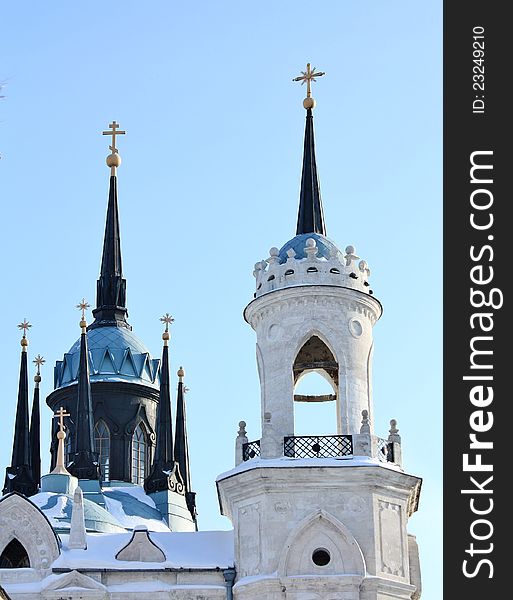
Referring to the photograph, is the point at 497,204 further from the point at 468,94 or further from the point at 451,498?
the point at 451,498

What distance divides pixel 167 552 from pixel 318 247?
24.4 feet

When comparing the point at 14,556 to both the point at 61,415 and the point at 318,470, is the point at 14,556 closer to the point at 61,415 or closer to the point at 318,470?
the point at 318,470

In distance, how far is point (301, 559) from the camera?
35.5 metres

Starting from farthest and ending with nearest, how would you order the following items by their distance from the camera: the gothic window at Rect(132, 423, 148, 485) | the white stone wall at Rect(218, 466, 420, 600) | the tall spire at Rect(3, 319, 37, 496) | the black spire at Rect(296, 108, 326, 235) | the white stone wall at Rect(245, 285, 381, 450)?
the gothic window at Rect(132, 423, 148, 485)
the tall spire at Rect(3, 319, 37, 496)
the black spire at Rect(296, 108, 326, 235)
the white stone wall at Rect(245, 285, 381, 450)
the white stone wall at Rect(218, 466, 420, 600)

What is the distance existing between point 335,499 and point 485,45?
12385mm

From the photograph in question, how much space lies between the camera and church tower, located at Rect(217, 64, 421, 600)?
35.4 m

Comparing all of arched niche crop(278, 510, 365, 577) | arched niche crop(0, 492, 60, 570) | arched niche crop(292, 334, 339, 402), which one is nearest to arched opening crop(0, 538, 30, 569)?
arched niche crop(0, 492, 60, 570)

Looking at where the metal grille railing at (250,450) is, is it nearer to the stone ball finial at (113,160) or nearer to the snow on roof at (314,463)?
the snow on roof at (314,463)

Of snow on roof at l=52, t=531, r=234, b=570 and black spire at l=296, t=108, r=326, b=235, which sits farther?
black spire at l=296, t=108, r=326, b=235

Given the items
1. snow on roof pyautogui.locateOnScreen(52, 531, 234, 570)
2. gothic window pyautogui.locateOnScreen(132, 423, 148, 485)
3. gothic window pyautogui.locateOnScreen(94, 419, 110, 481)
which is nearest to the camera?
snow on roof pyautogui.locateOnScreen(52, 531, 234, 570)

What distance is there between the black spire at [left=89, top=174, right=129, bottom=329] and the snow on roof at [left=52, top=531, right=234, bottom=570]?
17428mm

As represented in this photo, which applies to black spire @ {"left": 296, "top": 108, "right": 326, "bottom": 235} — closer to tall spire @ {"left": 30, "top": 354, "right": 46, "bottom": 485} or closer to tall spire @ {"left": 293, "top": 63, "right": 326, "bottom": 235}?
tall spire @ {"left": 293, "top": 63, "right": 326, "bottom": 235}

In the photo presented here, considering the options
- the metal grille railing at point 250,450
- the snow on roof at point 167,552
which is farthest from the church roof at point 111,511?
the metal grille railing at point 250,450

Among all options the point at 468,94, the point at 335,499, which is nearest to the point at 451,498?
the point at 468,94
